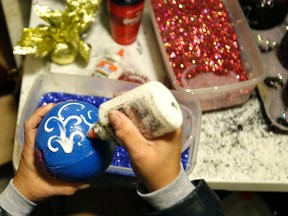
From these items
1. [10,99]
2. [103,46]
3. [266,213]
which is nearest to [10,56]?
[10,99]

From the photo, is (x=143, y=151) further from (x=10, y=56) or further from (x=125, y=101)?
(x=10, y=56)

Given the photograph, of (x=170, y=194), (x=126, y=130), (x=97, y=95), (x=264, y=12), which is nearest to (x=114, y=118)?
(x=126, y=130)

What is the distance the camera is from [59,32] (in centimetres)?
90

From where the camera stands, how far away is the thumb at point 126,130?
1.72 feet

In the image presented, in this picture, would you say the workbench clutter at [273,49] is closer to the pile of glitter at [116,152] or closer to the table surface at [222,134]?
the table surface at [222,134]

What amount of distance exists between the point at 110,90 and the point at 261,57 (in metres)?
0.32

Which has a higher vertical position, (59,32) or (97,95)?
(59,32)

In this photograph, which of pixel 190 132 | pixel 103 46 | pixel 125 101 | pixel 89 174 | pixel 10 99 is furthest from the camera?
pixel 10 99

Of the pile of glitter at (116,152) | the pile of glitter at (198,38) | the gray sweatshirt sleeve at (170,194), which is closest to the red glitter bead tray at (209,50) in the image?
the pile of glitter at (198,38)

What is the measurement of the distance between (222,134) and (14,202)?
1.38 ft

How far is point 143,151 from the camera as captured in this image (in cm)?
54

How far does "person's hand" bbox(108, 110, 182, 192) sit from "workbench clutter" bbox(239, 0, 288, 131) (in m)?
0.39

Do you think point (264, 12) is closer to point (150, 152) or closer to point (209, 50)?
point (209, 50)

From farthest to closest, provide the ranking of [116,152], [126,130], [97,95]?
[97,95], [116,152], [126,130]
